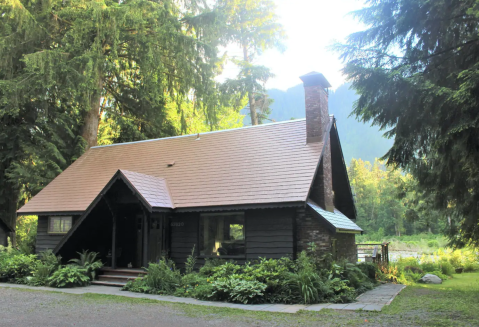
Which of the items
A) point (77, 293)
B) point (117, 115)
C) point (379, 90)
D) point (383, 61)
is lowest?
point (77, 293)

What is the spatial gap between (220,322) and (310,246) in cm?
486

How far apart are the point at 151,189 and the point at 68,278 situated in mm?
3510

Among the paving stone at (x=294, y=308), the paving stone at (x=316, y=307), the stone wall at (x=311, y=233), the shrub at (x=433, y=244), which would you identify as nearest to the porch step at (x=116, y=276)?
the stone wall at (x=311, y=233)

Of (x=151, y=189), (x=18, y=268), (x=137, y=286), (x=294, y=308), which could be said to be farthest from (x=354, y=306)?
(x=18, y=268)

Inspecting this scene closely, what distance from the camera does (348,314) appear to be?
7375 millimetres

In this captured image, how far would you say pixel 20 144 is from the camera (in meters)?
18.4

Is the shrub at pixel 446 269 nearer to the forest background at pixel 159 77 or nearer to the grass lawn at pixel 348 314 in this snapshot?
the forest background at pixel 159 77

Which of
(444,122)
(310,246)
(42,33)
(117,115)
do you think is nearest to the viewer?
(444,122)

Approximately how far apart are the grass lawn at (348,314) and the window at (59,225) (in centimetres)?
583

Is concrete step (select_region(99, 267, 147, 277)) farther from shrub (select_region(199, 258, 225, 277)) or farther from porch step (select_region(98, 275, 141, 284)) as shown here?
shrub (select_region(199, 258, 225, 277))

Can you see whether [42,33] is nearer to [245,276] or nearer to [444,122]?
[245,276]

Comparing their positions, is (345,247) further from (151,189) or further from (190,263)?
(151,189)

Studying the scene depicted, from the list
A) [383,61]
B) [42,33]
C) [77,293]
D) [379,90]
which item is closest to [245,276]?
[77,293]

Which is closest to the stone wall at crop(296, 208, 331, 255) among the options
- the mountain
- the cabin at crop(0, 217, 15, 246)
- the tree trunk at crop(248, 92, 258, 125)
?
the cabin at crop(0, 217, 15, 246)
